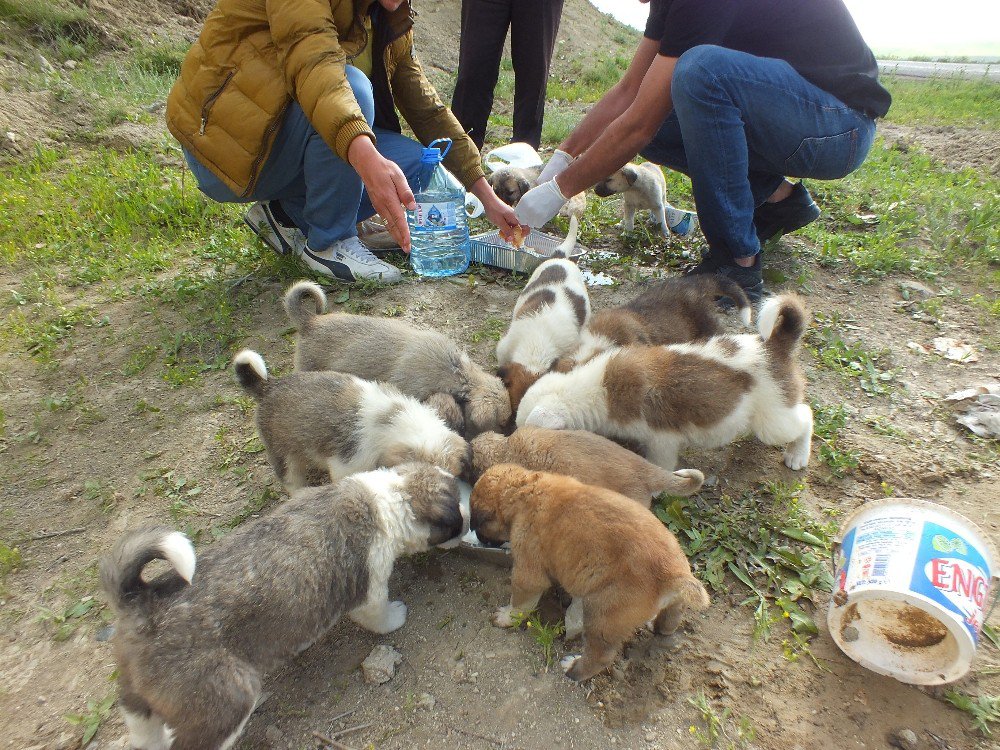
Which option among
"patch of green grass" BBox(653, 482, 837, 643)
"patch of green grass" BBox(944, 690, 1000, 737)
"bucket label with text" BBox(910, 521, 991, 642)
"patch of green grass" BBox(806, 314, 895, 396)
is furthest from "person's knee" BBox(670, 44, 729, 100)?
"patch of green grass" BBox(944, 690, 1000, 737)

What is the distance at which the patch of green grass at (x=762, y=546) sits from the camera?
274cm

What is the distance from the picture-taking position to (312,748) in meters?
2.37

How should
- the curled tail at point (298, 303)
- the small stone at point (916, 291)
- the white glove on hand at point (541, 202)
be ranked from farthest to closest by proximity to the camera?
the small stone at point (916, 291), the white glove on hand at point (541, 202), the curled tail at point (298, 303)

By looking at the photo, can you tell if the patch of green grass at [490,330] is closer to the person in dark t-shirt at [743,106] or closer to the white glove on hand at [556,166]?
the person in dark t-shirt at [743,106]

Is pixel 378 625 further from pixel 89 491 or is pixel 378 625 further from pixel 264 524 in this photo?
pixel 89 491

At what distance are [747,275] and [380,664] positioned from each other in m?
3.88

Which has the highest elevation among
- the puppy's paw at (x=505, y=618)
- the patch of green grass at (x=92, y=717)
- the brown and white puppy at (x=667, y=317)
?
the brown and white puppy at (x=667, y=317)

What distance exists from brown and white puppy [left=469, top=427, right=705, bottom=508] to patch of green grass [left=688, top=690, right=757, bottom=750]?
3.05ft

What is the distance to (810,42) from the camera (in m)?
4.37

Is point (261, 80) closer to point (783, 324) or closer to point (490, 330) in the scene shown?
point (490, 330)

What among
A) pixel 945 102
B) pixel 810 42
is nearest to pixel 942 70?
pixel 945 102

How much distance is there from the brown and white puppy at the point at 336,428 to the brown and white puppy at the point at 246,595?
0.42 m

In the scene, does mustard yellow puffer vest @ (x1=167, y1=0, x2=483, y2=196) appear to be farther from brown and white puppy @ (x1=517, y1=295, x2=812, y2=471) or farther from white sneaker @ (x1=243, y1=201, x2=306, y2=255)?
brown and white puppy @ (x1=517, y1=295, x2=812, y2=471)

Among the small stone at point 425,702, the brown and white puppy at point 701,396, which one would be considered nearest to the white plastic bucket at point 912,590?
A: the brown and white puppy at point 701,396
